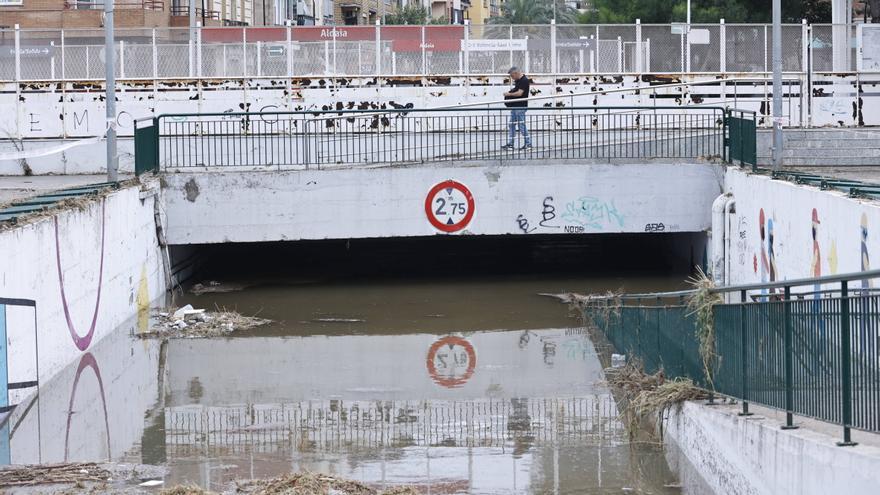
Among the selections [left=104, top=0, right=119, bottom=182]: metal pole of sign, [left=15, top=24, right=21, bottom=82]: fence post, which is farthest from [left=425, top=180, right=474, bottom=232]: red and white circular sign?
[left=15, top=24, right=21, bottom=82]: fence post

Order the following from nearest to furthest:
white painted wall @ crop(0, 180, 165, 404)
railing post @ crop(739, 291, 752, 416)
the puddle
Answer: railing post @ crop(739, 291, 752, 416) → the puddle → white painted wall @ crop(0, 180, 165, 404)

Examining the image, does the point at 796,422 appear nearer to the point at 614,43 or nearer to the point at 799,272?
the point at 799,272

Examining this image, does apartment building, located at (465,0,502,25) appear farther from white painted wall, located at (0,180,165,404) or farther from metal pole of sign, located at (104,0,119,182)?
metal pole of sign, located at (104,0,119,182)

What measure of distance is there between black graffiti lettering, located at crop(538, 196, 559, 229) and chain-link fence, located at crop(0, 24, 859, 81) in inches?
435

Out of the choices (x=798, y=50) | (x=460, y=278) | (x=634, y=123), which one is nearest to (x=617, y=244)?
(x=634, y=123)

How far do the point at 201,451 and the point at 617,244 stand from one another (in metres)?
20.7

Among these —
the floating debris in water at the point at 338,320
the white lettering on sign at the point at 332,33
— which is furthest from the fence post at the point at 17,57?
the floating debris in water at the point at 338,320

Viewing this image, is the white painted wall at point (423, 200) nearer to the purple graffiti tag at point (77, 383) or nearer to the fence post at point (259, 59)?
the purple graffiti tag at point (77, 383)

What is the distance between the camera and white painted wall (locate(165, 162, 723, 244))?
85.4 feet

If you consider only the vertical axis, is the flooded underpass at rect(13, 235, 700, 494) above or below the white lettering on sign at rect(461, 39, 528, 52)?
below

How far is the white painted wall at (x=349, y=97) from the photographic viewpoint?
3581 centimetres

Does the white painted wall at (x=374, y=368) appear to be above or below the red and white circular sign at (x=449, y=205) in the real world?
below

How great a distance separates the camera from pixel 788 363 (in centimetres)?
971

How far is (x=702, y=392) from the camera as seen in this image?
12.2 meters
